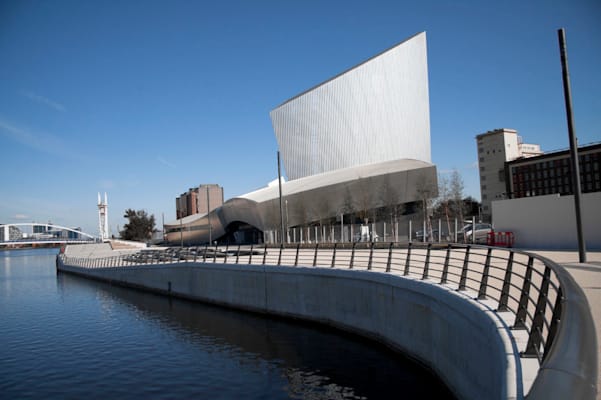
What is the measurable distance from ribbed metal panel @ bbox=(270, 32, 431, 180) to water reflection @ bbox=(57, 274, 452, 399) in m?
46.1

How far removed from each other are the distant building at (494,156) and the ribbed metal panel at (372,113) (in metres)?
50.4

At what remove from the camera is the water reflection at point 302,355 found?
10.1 metres

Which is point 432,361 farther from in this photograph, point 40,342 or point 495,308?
point 40,342

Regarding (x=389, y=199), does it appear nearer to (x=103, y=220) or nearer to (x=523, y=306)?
(x=523, y=306)

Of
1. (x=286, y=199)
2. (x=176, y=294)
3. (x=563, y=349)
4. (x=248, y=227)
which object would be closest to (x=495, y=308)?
(x=563, y=349)

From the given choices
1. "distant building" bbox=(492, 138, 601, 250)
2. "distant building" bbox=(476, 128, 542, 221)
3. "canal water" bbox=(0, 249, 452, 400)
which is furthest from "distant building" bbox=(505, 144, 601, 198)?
"canal water" bbox=(0, 249, 452, 400)

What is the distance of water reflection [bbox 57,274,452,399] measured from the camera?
10.1 metres

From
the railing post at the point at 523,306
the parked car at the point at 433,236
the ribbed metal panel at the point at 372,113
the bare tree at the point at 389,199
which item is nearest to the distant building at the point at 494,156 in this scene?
the ribbed metal panel at the point at 372,113

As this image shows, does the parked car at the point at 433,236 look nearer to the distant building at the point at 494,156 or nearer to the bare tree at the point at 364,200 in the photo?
the bare tree at the point at 364,200

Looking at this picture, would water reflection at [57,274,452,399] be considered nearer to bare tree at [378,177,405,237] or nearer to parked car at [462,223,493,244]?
parked car at [462,223,493,244]

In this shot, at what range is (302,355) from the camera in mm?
13062

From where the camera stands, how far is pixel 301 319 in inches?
672

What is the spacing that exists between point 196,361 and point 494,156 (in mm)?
112558

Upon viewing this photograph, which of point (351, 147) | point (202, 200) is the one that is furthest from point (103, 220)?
point (351, 147)
